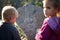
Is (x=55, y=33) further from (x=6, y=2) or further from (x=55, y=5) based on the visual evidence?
(x=6, y=2)

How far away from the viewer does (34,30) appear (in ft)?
22.6

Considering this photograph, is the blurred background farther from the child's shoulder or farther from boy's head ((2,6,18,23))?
the child's shoulder

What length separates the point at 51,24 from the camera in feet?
11.6

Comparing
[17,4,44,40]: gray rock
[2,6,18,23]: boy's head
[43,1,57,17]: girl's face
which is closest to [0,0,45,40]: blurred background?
[17,4,44,40]: gray rock

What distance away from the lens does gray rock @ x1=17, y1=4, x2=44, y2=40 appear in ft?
22.5

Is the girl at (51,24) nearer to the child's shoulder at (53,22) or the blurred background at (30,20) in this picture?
the child's shoulder at (53,22)

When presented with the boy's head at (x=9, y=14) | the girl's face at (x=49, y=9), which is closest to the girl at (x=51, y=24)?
the girl's face at (x=49, y=9)

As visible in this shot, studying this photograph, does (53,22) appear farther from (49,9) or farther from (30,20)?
(30,20)

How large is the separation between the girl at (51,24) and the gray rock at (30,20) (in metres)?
3.22

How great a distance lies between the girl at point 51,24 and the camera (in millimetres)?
3504

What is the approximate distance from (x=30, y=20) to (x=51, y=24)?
359cm

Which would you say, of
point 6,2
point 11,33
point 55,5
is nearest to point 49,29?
point 55,5

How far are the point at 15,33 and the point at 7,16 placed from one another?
322 millimetres

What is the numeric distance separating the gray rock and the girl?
10.6 feet
